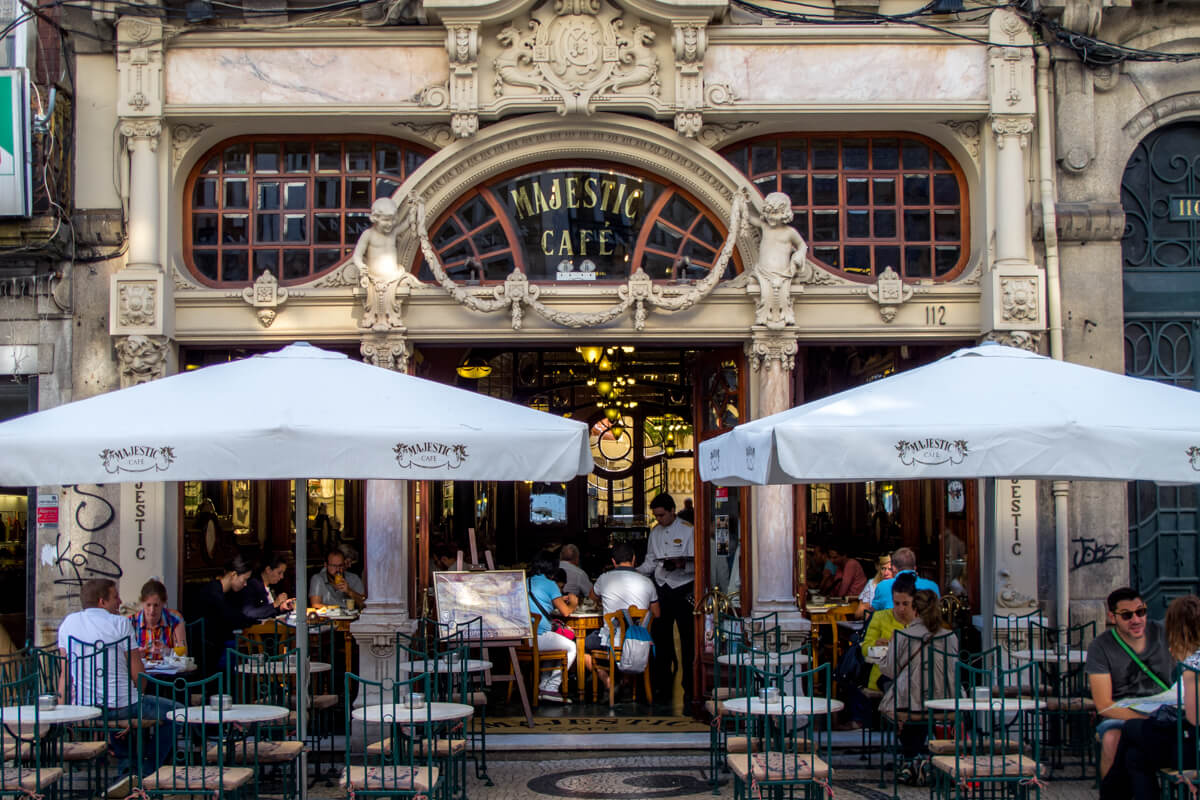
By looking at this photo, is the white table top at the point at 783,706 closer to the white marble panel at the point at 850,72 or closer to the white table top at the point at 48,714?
the white table top at the point at 48,714

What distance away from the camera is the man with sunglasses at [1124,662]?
7145 millimetres

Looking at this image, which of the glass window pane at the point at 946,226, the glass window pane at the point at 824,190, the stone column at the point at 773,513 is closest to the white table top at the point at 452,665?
the stone column at the point at 773,513

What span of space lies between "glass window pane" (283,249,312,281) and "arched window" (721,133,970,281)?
3872 millimetres

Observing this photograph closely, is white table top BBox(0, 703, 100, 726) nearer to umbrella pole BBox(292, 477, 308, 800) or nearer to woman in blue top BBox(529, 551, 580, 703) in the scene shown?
umbrella pole BBox(292, 477, 308, 800)

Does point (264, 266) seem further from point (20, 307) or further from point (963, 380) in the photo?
point (963, 380)

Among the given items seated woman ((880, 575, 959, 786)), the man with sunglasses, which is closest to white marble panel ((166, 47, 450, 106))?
seated woman ((880, 575, 959, 786))

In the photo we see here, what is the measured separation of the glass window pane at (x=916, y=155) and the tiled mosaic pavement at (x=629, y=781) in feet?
17.5

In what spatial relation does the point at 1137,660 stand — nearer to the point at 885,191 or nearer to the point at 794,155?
the point at 885,191

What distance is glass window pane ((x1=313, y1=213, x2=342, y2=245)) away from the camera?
38.4ft

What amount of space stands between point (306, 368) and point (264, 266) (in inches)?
182

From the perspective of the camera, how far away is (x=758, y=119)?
1141 centimetres

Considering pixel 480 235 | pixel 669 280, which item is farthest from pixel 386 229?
pixel 669 280

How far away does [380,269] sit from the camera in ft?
36.7

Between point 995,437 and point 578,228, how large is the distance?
19.3ft
